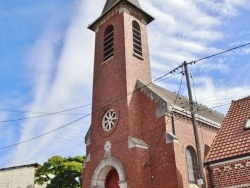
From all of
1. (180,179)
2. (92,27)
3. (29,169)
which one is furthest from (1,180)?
(180,179)

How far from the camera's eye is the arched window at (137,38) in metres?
20.8

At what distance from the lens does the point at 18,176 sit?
30234 mm

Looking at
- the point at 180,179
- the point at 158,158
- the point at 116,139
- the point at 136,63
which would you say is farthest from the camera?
the point at 136,63

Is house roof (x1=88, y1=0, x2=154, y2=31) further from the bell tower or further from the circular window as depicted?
the circular window

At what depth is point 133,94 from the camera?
1847cm

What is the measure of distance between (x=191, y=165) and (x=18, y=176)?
19.8 meters

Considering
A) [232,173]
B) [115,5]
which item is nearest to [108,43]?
[115,5]

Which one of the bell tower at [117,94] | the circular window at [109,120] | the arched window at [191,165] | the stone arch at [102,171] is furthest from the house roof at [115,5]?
the stone arch at [102,171]

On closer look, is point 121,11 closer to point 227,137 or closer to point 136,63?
point 136,63

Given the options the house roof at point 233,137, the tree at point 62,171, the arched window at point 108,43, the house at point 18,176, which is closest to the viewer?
the house roof at point 233,137

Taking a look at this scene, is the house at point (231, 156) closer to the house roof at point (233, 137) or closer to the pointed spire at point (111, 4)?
the house roof at point (233, 137)

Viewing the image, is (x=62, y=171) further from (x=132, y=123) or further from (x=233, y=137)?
(x=233, y=137)

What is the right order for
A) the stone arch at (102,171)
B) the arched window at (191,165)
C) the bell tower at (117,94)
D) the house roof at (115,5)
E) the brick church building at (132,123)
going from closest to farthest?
1. the brick church building at (132,123)
2. the arched window at (191,165)
3. the bell tower at (117,94)
4. the stone arch at (102,171)
5. the house roof at (115,5)

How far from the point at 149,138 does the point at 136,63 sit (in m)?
5.37
